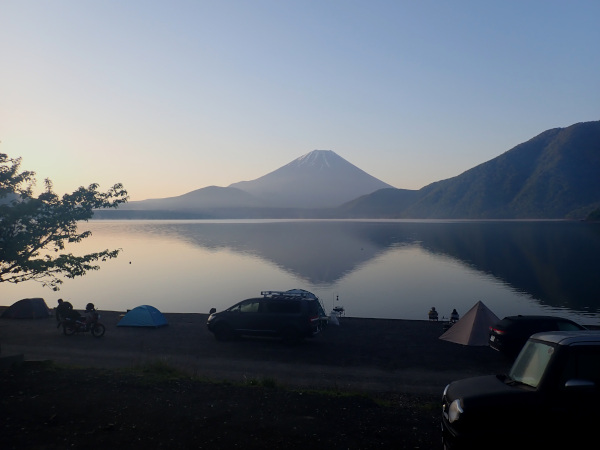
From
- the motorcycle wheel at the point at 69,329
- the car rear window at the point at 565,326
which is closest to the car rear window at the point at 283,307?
the motorcycle wheel at the point at 69,329

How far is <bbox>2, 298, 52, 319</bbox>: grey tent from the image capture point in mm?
25052

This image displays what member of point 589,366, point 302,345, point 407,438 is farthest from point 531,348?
point 302,345

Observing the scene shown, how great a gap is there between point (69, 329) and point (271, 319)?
27.6 feet

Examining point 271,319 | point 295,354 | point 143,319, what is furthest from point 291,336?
point 143,319

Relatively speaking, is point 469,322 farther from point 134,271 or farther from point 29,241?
point 134,271

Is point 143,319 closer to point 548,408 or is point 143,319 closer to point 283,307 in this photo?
point 283,307

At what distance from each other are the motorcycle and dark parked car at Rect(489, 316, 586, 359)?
14.9 meters

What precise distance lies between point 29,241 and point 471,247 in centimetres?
10093

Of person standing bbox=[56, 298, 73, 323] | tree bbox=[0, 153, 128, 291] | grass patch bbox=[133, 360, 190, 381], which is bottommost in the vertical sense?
grass patch bbox=[133, 360, 190, 381]

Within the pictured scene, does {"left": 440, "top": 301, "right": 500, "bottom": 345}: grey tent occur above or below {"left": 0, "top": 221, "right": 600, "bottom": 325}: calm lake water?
above

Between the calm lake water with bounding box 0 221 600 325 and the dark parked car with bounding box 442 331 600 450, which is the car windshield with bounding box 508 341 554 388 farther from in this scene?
the calm lake water with bounding box 0 221 600 325

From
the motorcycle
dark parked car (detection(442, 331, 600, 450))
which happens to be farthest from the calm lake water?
dark parked car (detection(442, 331, 600, 450))

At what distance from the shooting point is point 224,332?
785 inches

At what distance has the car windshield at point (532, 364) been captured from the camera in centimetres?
675
